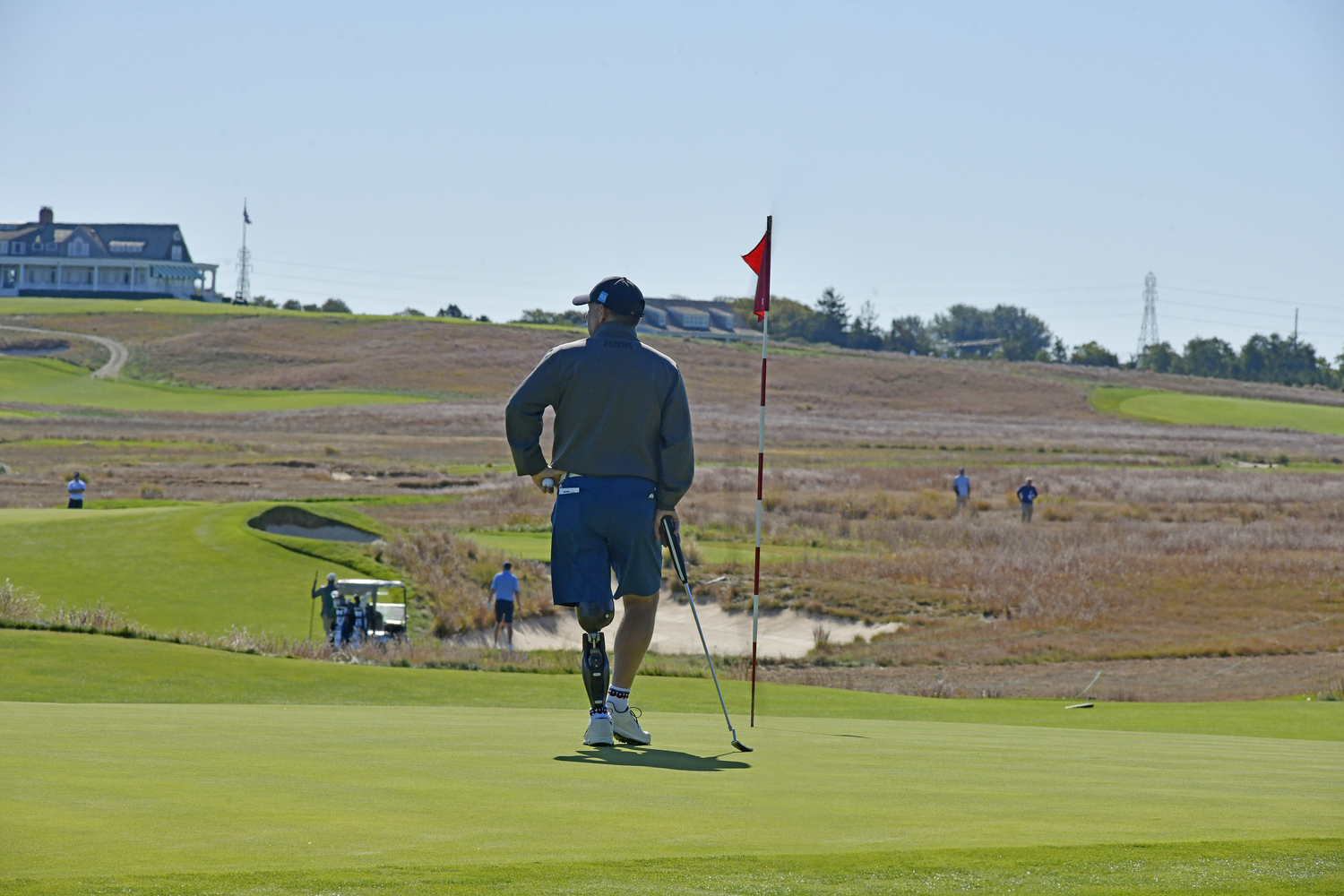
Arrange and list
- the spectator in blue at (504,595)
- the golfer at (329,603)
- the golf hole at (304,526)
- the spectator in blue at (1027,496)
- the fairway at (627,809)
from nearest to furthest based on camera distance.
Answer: the fairway at (627,809) < the golfer at (329,603) < the spectator in blue at (504,595) < the golf hole at (304,526) < the spectator in blue at (1027,496)

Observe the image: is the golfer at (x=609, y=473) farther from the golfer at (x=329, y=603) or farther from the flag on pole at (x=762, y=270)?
the golfer at (x=329, y=603)

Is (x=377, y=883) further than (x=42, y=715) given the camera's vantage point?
No

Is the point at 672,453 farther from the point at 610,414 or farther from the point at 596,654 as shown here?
the point at 596,654

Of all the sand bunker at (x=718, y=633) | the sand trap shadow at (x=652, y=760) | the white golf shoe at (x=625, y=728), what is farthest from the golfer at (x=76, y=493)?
the sand trap shadow at (x=652, y=760)

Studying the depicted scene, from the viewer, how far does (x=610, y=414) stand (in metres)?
6.22

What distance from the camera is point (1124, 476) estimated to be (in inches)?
2116

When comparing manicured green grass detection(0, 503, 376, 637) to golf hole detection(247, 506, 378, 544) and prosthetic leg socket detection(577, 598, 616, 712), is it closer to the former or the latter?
golf hole detection(247, 506, 378, 544)

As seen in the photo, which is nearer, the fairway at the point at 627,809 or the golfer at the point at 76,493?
the fairway at the point at 627,809

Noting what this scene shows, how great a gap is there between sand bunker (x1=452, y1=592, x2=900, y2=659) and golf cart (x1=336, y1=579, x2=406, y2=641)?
1090 millimetres

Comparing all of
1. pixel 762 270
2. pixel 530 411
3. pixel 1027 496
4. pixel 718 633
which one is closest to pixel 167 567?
pixel 718 633

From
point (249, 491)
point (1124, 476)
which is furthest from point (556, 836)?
point (1124, 476)

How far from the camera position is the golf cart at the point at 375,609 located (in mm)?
20969

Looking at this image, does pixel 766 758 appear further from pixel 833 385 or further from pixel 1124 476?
pixel 833 385

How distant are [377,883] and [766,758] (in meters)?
3.02
